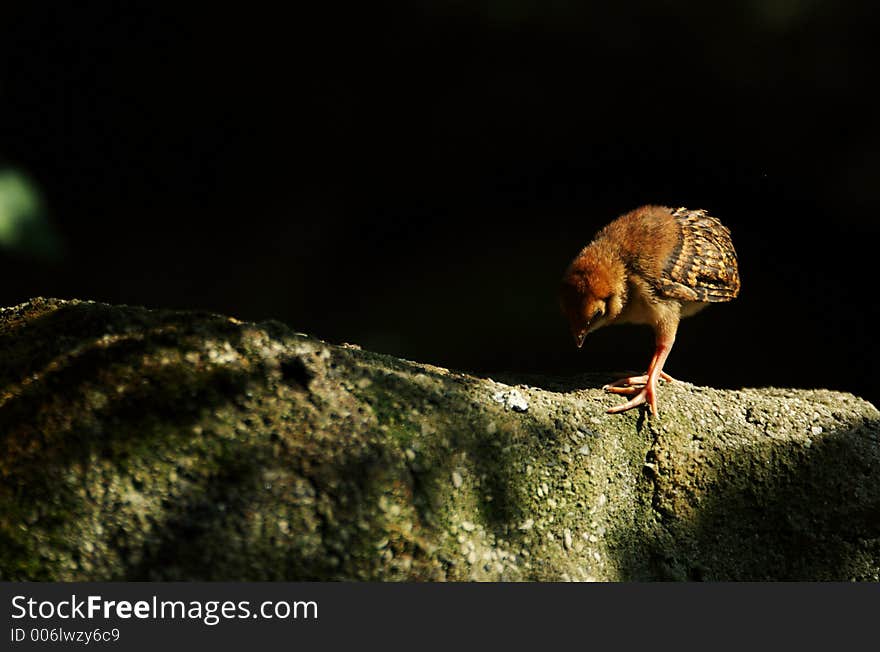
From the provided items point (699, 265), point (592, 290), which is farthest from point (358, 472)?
point (699, 265)

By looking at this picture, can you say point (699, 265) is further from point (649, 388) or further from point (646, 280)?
point (649, 388)

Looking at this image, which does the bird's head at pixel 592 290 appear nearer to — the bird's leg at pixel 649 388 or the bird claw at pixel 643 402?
the bird's leg at pixel 649 388

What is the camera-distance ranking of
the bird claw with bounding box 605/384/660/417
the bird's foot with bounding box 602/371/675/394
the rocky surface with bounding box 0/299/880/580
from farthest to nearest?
the bird's foot with bounding box 602/371/675/394, the bird claw with bounding box 605/384/660/417, the rocky surface with bounding box 0/299/880/580

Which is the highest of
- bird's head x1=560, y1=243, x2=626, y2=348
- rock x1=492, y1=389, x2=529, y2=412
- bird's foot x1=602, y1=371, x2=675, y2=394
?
bird's head x1=560, y1=243, x2=626, y2=348

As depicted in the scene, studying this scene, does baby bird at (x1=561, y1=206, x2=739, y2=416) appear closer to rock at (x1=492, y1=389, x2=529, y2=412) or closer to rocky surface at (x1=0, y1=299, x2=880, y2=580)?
rocky surface at (x1=0, y1=299, x2=880, y2=580)

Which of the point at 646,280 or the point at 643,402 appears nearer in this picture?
the point at 643,402

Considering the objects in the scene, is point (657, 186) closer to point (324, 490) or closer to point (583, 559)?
point (583, 559)

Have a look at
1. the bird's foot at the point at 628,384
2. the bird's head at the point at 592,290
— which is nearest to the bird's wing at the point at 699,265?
the bird's head at the point at 592,290

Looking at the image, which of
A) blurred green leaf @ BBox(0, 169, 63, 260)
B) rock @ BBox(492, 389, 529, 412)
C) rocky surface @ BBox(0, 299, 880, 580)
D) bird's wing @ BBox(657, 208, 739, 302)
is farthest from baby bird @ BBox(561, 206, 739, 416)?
blurred green leaf @ BBox(0, 169, 63, 260)
